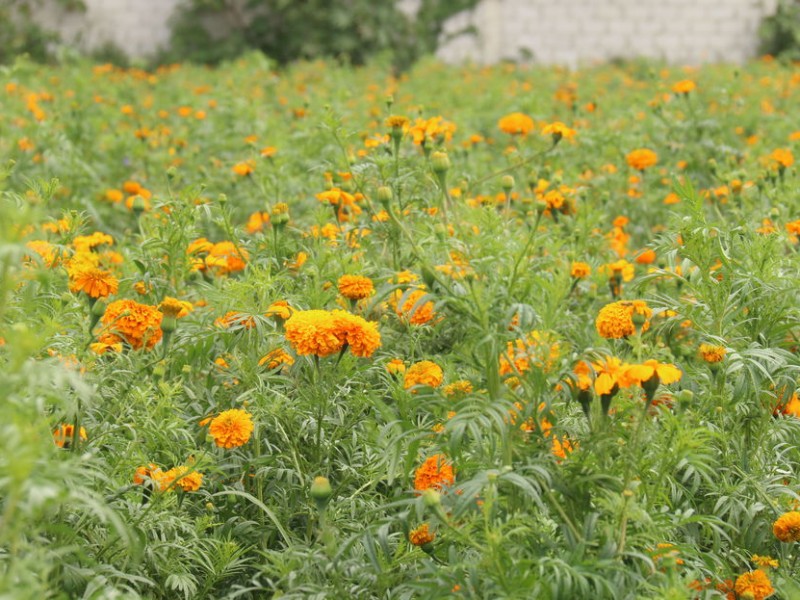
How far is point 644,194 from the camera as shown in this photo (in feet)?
12.5

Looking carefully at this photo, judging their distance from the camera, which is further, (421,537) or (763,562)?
(763,562)

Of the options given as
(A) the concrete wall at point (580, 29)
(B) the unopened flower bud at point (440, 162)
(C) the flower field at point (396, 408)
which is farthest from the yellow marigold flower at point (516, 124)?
(A) the concrete wall at point (580, 29)

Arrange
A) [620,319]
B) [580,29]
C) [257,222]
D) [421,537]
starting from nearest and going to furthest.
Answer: [421,537]
[620,319]
[257,222]
[580,29]

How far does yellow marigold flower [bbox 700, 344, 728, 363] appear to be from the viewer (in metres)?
1.80

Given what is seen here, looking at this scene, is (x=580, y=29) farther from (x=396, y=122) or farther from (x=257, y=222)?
(x=396, y=122)

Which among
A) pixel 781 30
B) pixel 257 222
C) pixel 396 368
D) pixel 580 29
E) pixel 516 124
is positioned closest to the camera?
pixel 396 368

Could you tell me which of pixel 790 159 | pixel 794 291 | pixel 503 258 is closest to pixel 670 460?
pixel 503 258

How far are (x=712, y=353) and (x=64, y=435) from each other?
1.15 metres

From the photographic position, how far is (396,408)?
1.93 meters

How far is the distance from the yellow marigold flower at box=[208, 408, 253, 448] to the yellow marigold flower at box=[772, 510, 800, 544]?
938 millimetres

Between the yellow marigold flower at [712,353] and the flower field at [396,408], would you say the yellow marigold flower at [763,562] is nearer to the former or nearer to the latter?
the flower field at [396,408]

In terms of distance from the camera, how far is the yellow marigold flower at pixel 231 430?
1803 mm

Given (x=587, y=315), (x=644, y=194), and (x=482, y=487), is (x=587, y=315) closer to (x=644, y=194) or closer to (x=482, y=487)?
(x=482, y=487)

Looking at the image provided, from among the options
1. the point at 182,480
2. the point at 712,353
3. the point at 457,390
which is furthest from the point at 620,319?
the point at 182,480
